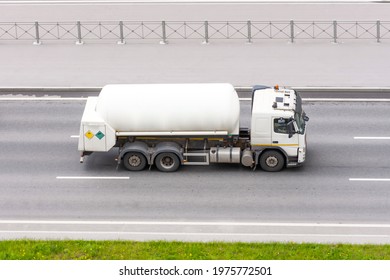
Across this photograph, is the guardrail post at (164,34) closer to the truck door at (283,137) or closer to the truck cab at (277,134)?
the truck cab at (277,134)

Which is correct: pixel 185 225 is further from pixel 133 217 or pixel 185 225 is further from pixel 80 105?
pixel 80 105

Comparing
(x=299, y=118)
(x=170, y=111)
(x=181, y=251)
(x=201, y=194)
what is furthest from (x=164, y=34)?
(x=181, y=251)

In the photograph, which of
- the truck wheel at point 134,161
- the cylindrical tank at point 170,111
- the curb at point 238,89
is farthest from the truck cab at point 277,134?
the curb at point 238,89

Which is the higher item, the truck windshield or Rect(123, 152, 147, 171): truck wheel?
the truck windshield

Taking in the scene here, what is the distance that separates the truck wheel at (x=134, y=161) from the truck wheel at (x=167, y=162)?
0.50 metres

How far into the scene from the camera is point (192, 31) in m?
45.1

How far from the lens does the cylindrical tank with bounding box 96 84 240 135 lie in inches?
1137

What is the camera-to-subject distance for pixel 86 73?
39.5 meters

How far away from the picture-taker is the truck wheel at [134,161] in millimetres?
29625

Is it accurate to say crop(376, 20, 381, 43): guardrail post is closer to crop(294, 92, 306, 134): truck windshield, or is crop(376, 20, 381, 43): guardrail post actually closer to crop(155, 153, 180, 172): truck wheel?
crop(294, 92, 306, 134): truck windshield

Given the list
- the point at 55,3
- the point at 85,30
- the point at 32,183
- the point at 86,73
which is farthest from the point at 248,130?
the point at 55,3

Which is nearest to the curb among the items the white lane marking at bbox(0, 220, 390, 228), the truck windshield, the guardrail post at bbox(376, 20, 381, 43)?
the truck windshield

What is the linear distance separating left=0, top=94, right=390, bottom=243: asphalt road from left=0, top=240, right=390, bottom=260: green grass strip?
3.84ft

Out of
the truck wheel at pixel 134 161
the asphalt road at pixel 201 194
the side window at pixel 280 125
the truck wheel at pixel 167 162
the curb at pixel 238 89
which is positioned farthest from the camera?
the curb at pixel 238 89
